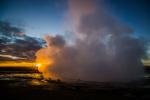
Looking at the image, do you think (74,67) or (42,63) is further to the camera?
(42,63)

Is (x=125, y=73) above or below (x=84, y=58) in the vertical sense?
below

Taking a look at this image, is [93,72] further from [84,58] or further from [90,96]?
[90,96]

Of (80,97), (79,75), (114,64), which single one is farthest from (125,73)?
(80,97)

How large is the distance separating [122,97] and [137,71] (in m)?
31.3

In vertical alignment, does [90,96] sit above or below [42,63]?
below

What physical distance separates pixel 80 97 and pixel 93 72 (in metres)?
25.9

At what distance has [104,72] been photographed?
54531 millimetres

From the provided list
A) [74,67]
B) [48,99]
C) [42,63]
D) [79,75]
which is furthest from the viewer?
[42,63]

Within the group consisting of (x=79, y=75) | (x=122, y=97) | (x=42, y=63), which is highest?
(x=42, y=63)

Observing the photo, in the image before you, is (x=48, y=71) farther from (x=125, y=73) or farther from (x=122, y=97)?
(x=122, y=97)

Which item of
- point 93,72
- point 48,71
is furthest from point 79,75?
point 48,71

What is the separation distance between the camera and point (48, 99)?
27.6 metres

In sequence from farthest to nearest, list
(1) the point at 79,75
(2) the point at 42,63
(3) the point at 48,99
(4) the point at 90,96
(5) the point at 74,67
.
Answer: (2) the point at 42,63 < (5) the point at 74,67 < (1) the point at 79,75 < (4) the point at 90,96 < (3) the point at 48,99

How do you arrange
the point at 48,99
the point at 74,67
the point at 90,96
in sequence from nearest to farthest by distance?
the point at 48,99, the point at 90,96, the point at 74,67
